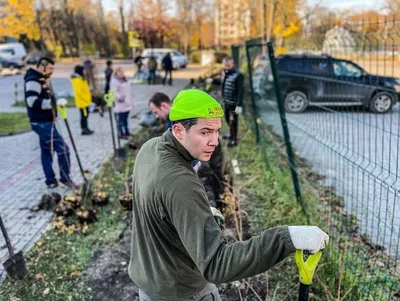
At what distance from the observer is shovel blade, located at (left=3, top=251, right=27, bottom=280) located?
3.30m

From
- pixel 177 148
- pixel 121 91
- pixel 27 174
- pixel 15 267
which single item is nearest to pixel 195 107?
pixel 177 148

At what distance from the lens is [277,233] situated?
1.36m

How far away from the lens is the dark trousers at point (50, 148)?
5.20 meters

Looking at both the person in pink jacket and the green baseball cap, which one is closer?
the green baseball cap

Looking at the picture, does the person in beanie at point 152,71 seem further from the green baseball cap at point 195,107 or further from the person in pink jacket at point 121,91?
the green baseball cap at point 195,107

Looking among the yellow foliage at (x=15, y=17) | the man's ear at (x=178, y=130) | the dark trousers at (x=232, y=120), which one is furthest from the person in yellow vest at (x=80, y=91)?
the man's ear at (x=178, y=130)

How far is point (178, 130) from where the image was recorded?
1623 mm

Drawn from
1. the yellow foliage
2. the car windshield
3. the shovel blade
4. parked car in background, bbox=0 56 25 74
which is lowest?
the shovel blade

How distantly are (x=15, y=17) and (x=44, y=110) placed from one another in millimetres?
4091

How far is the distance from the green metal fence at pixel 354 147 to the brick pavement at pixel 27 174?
3105 millimetres

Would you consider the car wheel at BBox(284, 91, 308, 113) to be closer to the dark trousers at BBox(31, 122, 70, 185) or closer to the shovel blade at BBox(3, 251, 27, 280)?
the dark trousers at BBox(31, 122, 70, 185)

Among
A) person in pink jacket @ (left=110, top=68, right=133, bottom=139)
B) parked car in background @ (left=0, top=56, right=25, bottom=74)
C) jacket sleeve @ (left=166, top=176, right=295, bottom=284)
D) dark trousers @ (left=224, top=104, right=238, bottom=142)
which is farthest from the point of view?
parked car in background @ (left=0, top=56, right=25, bottom=74)

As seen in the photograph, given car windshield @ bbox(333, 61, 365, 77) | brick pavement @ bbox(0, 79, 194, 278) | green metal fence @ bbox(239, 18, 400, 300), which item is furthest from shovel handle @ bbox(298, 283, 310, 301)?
A: car windshield @ bbox(333, 61, 365, 77)

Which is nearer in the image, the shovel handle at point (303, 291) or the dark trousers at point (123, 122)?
the shovel handle at point (303, 291)
